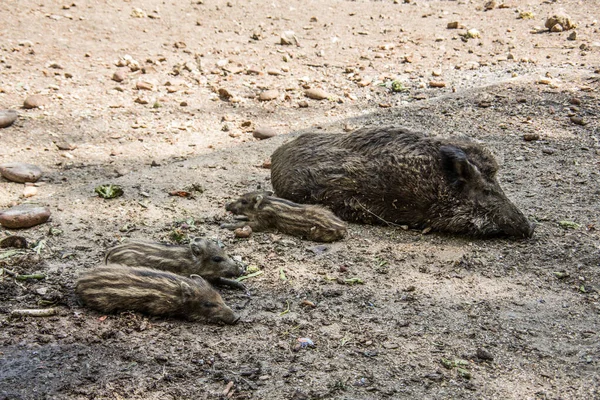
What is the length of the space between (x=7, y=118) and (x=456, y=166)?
206 inches

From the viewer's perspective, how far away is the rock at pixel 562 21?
11453 mm

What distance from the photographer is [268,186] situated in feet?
21.6

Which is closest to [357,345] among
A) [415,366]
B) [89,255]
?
[415,366]

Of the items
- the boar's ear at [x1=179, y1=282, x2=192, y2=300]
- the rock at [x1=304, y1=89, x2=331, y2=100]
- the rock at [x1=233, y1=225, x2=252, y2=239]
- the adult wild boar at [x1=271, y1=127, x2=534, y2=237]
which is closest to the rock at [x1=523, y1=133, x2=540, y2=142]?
the adult wild boar at [x1=271, y1=127, x2=534, y2=237]

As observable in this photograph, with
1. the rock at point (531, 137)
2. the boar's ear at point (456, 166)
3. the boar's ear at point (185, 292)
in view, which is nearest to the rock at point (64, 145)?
the boar's ear at point (185, 292)

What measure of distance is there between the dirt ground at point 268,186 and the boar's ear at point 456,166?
0.58 m

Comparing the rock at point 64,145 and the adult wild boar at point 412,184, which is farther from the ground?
the adult wild boar at point 412,184

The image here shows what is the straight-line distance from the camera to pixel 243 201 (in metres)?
5.75

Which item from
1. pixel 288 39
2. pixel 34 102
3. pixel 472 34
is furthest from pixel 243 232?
pixel 472 34

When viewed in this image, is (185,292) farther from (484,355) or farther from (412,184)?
(412,184)

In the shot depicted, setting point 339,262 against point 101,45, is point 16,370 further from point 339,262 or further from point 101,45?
point 101,45

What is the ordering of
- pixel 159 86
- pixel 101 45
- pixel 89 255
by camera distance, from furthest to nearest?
pixel 101 45
pixel 159 86
pixel 89 255

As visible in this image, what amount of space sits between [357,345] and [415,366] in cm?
38

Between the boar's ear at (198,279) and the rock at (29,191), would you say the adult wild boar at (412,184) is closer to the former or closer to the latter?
the boar's ear at (198,279)
